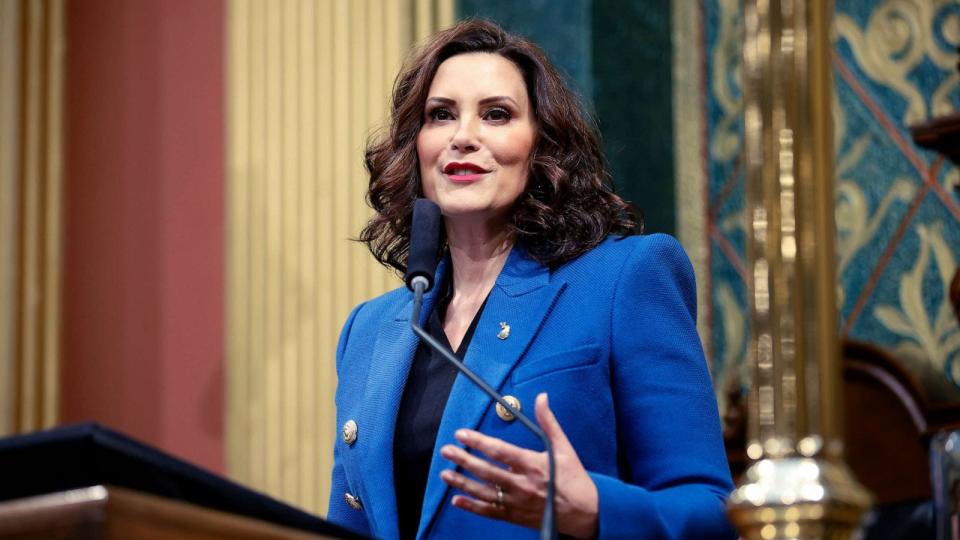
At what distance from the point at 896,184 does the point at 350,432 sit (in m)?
1.55

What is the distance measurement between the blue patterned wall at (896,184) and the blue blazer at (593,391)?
3.89ft

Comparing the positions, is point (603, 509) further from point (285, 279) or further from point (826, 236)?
point (285, 279)

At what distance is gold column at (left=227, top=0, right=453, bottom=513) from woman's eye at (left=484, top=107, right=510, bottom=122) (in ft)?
4.79

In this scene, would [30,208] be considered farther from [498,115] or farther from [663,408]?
[663,408]

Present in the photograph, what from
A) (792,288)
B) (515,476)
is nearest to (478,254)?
(515,476)

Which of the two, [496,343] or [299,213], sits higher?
[299,213]

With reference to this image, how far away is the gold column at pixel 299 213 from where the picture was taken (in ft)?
12.1

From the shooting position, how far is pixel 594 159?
7.55ft

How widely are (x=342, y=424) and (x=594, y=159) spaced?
552mm

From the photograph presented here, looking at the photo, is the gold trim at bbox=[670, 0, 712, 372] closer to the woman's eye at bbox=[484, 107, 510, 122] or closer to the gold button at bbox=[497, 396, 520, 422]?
the woman's eye at bbox=[484, 107, 510, 122]

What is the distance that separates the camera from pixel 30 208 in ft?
13.3

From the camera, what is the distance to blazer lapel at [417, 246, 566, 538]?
6.20 ft

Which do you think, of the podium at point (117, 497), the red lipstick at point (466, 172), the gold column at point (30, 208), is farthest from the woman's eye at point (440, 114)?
the gold column at point (30, 208)

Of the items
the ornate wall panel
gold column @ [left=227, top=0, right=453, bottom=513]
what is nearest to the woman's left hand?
the ornate wall panel
